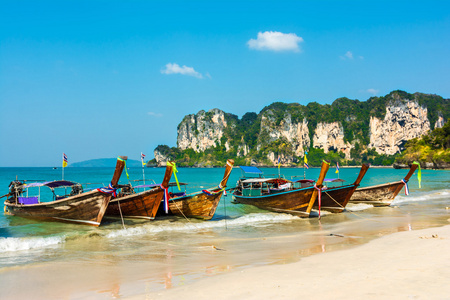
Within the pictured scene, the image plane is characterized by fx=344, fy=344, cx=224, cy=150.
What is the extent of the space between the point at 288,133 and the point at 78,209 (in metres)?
175

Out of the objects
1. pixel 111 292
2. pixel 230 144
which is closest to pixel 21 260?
pixel 111 292

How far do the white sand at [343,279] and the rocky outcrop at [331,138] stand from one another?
176077 mm

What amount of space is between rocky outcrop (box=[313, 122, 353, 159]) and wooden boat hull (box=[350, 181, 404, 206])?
161 meters

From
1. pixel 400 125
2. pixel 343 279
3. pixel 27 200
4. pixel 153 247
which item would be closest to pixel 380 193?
pixel 153 247

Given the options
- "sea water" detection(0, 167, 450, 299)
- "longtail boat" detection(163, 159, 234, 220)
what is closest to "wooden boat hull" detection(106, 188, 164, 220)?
"sea water" detection(0, 167, 450, 299)

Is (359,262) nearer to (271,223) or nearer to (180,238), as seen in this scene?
(180,238)

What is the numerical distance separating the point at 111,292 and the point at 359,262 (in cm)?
523

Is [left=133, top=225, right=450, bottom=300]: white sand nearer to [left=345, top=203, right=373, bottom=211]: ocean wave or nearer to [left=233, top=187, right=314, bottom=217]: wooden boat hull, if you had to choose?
[left=233, top=187, right=314, bottom=217]: wooden boat hull

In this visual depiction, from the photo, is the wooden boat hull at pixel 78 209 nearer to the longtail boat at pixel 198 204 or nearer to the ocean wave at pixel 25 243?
the ocean wave at pixel 25 243

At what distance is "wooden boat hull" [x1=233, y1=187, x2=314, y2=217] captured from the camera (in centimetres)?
1642

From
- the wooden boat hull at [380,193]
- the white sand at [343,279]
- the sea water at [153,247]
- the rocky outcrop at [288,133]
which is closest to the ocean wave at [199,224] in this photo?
the sea water at [153,247]

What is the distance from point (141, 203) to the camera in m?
15.1

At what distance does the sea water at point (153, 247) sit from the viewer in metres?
6.98

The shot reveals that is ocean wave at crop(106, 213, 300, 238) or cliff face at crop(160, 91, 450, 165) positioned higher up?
cliff face at crop(160, 91, 450, 165)
